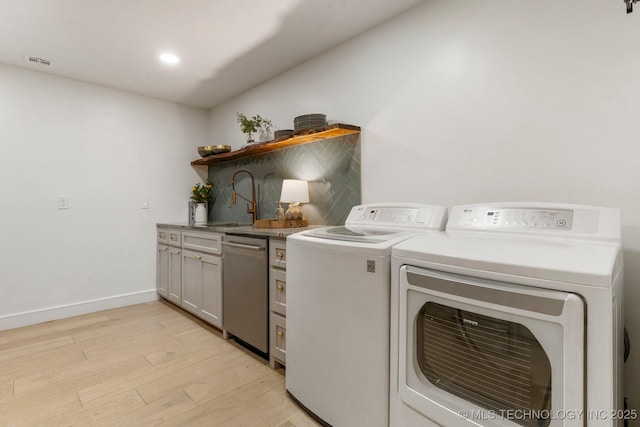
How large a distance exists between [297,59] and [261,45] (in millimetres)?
364

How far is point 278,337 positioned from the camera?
6.72 ft

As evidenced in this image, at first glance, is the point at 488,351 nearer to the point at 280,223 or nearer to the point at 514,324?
the point at 514,324

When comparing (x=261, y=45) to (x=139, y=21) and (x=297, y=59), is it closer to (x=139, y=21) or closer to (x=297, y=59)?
(x=297, y=59)

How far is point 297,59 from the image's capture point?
273 centimetres

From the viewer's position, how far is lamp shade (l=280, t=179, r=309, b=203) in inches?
103

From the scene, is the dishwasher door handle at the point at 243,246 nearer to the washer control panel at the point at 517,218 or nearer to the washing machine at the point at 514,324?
the washing machine at the point at 514,324

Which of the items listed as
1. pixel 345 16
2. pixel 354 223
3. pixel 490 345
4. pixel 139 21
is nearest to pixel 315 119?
pixel 345 16

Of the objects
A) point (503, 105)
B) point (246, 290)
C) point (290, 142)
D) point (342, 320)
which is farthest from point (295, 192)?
point (503, 105)

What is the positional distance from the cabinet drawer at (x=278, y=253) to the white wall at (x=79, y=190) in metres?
2.32

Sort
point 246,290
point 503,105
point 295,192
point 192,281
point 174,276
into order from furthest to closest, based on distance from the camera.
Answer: point 174,276
point 192,281
point 295,192
point 246,290
point 503,105

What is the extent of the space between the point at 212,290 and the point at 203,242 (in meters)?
0.44

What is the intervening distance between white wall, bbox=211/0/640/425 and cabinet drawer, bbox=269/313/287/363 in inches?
40.9

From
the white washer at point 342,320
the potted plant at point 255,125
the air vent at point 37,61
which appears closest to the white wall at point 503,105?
the white washer at point 342,320

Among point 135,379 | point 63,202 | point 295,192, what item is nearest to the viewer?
point 135,379
